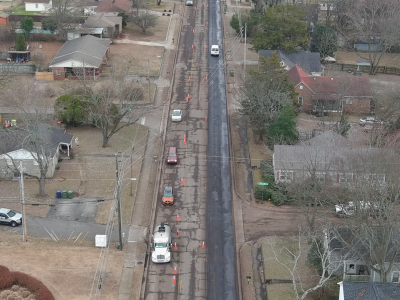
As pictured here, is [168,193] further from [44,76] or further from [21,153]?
[44,76]

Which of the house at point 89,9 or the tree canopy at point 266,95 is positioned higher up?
the tree canopy at point 266,95

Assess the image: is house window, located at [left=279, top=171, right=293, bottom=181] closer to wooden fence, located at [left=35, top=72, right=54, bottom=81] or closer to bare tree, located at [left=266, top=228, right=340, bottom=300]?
bare tree, located at [left=266, top=228, right=340, bottom=300]

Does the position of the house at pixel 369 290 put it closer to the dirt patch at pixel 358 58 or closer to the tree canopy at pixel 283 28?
the tree canopy at pixel 283 28

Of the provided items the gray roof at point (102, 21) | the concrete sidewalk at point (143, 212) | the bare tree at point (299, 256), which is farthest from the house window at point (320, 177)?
the gray roof at point (102, 21)

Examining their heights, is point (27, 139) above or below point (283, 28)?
below

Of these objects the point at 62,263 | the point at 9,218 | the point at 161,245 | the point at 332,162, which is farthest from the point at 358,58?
the point at 62,263

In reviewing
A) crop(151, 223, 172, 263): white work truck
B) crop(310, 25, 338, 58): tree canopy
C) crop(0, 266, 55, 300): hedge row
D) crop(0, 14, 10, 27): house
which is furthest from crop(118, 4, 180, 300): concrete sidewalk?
crop(0, 14, 10, 27): house
